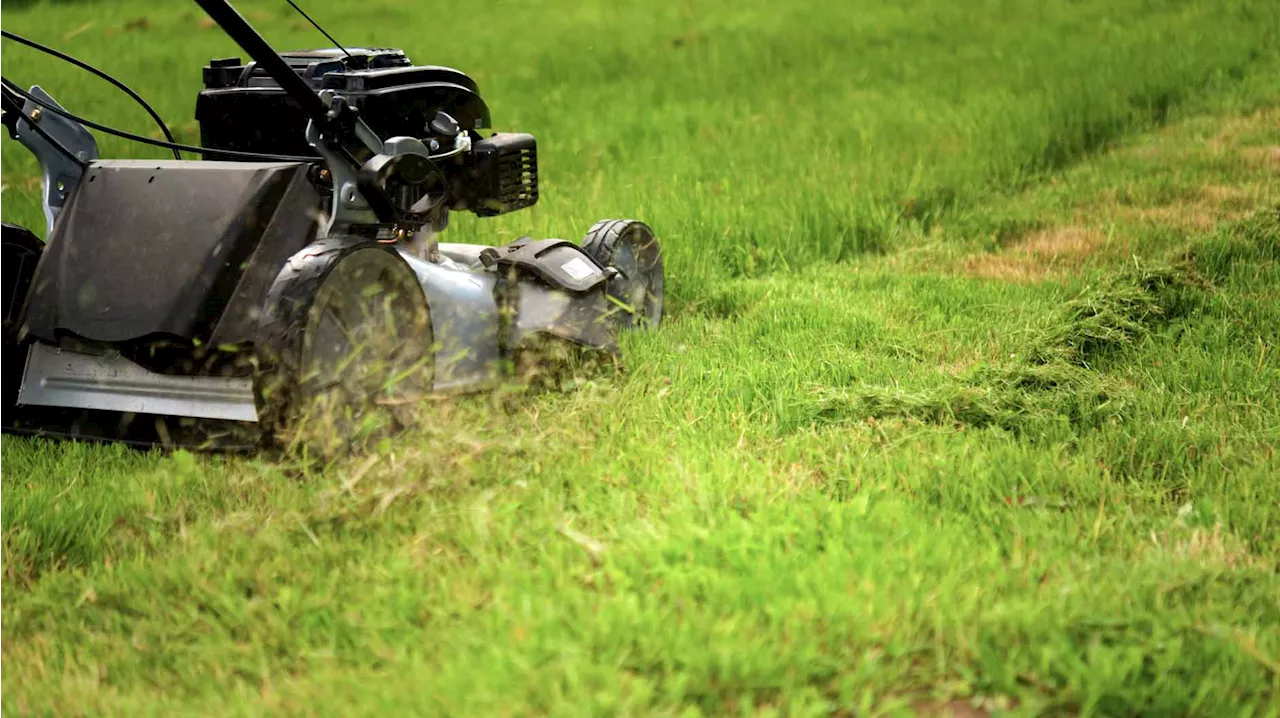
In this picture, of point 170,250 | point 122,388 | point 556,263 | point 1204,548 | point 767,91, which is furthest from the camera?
point 767,91

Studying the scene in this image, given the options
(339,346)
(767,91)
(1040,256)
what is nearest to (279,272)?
(339,346)

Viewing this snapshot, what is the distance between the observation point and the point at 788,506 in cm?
267

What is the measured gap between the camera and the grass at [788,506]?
6.88 feet

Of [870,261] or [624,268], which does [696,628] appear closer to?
[624,268]

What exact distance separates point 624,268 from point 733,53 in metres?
5.21

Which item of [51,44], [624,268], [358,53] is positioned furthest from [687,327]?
[51,44]

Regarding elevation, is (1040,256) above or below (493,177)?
below

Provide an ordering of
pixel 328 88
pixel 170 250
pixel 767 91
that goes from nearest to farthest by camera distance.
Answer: pixel 170 250, pixel 328 88, pixel 767 91

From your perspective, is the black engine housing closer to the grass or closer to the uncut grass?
the grass

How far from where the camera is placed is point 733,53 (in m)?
8.91

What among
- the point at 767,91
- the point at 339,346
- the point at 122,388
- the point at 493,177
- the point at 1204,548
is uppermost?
the point at 493,177

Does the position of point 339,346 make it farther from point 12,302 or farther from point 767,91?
point 767,91

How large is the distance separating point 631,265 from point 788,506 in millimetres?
1616

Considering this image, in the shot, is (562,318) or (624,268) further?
(624,268)
